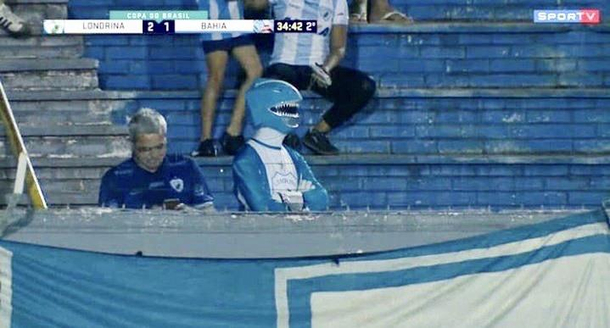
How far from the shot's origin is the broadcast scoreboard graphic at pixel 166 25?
10.2m

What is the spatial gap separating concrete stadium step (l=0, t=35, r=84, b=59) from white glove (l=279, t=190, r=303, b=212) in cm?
216

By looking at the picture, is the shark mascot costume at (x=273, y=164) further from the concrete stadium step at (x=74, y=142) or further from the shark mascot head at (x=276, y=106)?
the concrete stadium step at (x=74, y=142)

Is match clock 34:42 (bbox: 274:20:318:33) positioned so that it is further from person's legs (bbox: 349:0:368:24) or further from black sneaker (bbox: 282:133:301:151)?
black sneaker (bbox: 282:133:301:151)

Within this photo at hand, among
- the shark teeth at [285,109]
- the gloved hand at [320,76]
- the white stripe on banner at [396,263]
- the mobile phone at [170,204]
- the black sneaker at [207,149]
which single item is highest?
the gloved hand at [320,76]

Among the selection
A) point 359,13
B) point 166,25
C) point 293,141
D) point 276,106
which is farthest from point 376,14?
point 276,106

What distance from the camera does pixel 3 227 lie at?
767 cm

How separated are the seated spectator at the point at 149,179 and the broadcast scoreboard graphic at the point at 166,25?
5.66 feet

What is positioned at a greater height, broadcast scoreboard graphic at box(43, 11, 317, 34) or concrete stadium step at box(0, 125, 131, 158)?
broadcast scoreboard graphic at box(43, 11, 317, 34)

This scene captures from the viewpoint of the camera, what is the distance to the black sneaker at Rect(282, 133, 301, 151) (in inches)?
392

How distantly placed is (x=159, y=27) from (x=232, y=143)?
2.67 feet

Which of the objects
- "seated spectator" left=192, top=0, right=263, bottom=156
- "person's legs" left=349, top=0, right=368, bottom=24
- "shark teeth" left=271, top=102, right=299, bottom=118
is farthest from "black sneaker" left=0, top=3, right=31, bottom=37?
"shark teeth" left=271, top=102, right=299, bottom=118

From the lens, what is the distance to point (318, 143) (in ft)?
33.1

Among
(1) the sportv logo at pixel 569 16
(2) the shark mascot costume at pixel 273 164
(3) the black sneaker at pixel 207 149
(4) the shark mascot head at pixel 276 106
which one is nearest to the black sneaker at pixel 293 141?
(3) the black sneaker at pixel 207 149

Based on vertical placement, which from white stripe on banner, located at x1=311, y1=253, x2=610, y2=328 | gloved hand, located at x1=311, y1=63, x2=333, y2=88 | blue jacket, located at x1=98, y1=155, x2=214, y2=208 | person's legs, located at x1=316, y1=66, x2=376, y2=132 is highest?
gloved hand, located at x1=311, y1=63, x2=333, y2=88
